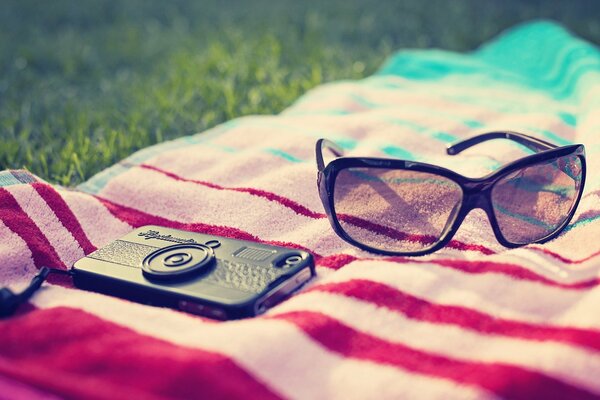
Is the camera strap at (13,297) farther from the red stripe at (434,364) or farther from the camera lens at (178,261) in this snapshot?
the red stripe at (434,364)

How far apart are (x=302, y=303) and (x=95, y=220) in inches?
21.1

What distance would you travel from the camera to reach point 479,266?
101 cm

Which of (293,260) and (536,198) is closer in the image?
(293,260)

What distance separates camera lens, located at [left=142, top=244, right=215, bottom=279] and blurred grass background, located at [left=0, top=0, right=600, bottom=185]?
620mm

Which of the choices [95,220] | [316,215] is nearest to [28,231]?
[95,220]

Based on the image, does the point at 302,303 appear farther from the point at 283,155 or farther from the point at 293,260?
the point at 283,155

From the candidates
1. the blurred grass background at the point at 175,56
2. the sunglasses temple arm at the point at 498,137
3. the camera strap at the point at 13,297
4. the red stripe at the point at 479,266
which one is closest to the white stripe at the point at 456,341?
the red stripe at the point at 479,266

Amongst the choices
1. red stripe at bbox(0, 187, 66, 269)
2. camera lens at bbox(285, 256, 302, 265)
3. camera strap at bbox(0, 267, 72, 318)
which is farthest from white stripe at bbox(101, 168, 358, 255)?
camera strap at bbox(0, 267, 72, 318)

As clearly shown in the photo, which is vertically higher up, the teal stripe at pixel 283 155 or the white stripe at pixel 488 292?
the white stripe at pixel 488 292

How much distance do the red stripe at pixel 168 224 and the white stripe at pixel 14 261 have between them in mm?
239

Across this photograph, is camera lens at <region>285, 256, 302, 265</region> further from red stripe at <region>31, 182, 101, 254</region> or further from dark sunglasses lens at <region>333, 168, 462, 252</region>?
red stripe at <region>31, 182, 101, 254</region>

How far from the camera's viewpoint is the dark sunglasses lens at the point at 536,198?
1.14 metres

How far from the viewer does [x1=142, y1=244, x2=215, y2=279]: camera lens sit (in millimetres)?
986

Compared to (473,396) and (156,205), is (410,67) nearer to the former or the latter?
(156,205)
